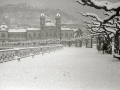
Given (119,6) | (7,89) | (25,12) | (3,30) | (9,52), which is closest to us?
(7,89)

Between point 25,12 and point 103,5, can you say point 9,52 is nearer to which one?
point 103,5

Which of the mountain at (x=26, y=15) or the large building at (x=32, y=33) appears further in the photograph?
the mountain at (x=26, y=15)

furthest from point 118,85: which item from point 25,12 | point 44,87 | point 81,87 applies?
point 25,12

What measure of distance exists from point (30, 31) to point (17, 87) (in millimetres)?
93544

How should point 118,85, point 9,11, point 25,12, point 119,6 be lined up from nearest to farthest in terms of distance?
point 118,85 → point 119,6 → point 9,11 → point 25,12

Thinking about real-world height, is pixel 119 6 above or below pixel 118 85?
above

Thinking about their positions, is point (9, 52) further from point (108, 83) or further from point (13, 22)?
point (13, 22)

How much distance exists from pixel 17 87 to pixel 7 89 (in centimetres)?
39

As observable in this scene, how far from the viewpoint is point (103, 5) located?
918cm

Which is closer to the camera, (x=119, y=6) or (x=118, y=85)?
(x=118, y=85)

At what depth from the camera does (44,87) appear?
7266 millimetres

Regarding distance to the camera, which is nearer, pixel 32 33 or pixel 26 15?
pixel 32 33

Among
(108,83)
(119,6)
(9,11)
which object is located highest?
(9,11)

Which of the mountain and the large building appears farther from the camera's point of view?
the mountain
